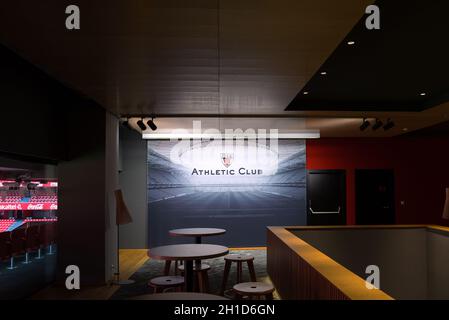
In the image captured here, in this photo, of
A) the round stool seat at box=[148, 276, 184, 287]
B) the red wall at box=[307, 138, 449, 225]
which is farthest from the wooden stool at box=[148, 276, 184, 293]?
the red wall at box=[307, 138, 449, 225]

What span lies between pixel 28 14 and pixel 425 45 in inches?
151

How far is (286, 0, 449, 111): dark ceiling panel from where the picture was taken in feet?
12.2

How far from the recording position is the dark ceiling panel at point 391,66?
3.72 meters

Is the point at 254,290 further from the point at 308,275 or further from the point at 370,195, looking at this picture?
the point at 370,195

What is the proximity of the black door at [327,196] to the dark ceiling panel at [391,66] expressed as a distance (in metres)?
3.41

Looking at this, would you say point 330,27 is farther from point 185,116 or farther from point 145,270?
point 145,270

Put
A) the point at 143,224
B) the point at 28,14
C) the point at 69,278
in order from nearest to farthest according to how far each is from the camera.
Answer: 1. the point at 28,14
2. the point at 69,278
3. the point at 143,224

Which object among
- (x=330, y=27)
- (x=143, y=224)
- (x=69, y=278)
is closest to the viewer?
(x=330, y=27)

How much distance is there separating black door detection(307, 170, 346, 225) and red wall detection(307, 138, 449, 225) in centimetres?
24

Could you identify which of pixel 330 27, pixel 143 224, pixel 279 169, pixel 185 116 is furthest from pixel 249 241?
pixel 330 27

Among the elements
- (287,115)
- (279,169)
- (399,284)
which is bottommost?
(399,284)

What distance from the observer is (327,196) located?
10.5 metres

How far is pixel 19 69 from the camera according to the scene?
195 inches

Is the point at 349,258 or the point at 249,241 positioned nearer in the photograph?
the point at 349,258
